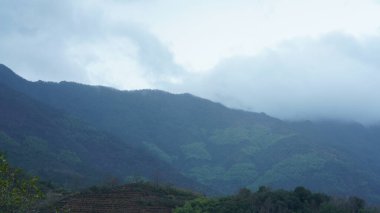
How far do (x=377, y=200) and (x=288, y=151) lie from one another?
1652cm

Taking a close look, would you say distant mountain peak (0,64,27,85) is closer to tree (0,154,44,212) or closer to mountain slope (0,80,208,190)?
mountain slope (0,80,208,190)

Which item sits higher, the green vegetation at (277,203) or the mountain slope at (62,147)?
the mountain slope at (62,147)

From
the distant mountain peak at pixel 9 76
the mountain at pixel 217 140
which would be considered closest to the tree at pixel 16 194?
the mountain at pixel 217 140

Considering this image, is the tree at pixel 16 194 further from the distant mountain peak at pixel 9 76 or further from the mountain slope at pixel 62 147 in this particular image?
the distant mountain peak at pixel 9 76

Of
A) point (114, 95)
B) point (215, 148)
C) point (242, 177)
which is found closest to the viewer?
point (242, 177)

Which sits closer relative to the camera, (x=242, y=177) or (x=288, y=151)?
(x=242, y=177)

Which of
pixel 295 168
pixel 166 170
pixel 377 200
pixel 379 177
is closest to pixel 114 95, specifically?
pixel 166 170

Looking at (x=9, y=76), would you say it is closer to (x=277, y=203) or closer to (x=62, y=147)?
(x=62, y=147)

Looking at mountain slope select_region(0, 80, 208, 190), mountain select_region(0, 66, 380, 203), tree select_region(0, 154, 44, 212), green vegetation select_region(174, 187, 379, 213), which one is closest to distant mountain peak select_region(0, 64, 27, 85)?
mountain select_region(0, 66, 380, 203)

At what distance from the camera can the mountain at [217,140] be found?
54781mm

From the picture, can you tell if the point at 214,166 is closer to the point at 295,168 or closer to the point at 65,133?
the point at 295,168

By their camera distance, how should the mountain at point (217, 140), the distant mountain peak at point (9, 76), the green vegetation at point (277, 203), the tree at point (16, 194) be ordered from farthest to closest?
the distant mountain peak at point (9, 76) → the mountain at point (217, 140) → the green vegetation at point (277, 203) → the tree at point (16, 194)

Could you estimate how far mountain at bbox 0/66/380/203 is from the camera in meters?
54.8

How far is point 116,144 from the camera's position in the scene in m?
57.4
